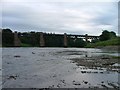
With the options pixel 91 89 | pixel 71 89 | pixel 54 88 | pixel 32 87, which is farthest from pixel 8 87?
pixel 91 89

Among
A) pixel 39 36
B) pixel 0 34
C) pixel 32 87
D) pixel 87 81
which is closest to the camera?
pixel 32 87

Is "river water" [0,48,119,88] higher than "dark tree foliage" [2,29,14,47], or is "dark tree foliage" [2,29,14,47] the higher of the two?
"dark tree foliage" [2,29,14,47]

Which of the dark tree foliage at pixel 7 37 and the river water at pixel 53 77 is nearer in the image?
the river water at pixel 53 77

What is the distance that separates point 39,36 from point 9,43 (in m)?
24.6

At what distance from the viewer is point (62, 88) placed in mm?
17547

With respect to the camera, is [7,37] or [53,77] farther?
[7,37]

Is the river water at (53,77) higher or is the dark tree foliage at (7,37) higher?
the dark tree foliage at (7,37)

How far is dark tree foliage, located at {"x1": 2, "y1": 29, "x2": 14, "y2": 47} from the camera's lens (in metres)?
182

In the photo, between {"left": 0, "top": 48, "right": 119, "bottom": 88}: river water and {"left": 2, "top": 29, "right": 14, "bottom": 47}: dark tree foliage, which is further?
{"left": 2, "top": 29, "right": 14, "bottom": 47}: dark tree foliage

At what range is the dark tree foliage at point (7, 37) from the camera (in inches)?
7170

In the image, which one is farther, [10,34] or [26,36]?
[26,36]

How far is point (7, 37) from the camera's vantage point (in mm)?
184250

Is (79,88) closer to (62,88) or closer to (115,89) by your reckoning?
(62,88)

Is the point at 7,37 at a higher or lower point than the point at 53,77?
higher
